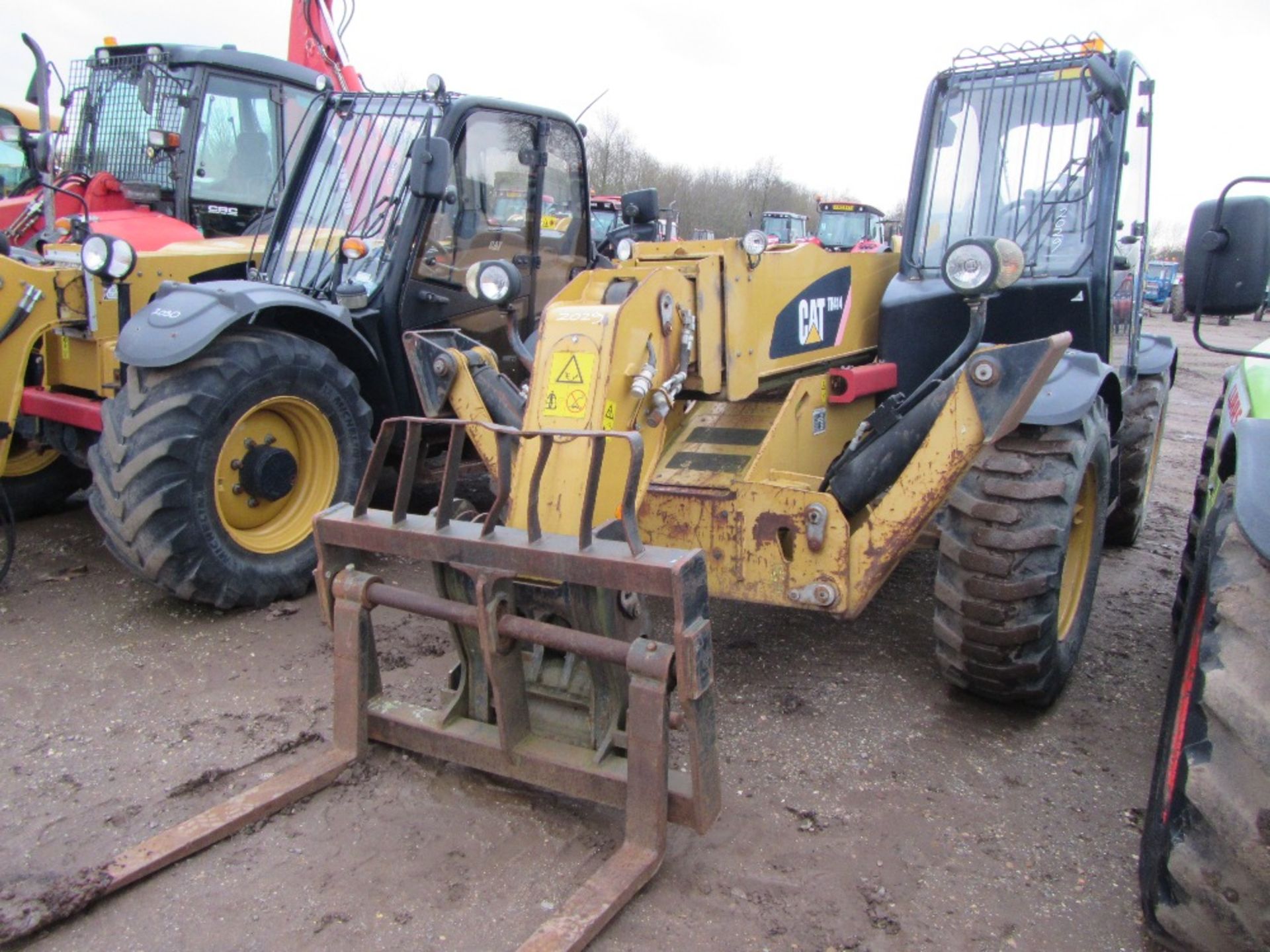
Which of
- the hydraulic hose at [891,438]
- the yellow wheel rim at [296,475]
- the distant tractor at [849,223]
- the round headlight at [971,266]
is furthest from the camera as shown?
the distant tractor at [849,223]

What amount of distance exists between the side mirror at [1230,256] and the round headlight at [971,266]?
2.74 feet

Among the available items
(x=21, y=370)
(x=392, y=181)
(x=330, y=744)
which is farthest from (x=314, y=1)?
(x=330, y=744)

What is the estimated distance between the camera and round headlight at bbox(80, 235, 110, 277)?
4559 millimetres

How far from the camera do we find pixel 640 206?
5.90 m

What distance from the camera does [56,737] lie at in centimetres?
338

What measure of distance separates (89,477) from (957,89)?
214 inches

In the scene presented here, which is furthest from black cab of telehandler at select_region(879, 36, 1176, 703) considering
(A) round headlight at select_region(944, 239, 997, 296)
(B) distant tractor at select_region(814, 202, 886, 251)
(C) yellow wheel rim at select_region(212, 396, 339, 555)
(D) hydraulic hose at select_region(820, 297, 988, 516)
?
(B) distant tractor at select_region(814, 202, 886, 251)

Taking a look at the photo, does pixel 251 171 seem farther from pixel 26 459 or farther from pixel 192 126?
pixel 26 459

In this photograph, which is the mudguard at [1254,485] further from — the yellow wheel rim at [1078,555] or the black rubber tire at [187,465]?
the black rubber tire at [187,465]

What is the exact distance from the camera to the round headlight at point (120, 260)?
4.55 meters

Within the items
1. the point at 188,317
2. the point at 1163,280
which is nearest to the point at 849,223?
the point at 1163,280

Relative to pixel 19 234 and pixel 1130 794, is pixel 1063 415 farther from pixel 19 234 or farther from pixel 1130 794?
pixel 19 234

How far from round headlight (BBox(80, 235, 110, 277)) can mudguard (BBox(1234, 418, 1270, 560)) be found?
459 cm

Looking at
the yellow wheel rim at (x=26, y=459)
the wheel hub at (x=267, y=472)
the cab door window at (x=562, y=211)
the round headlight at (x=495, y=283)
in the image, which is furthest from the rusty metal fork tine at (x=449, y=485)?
the yellow wheel rim at (x=26, y=459)
